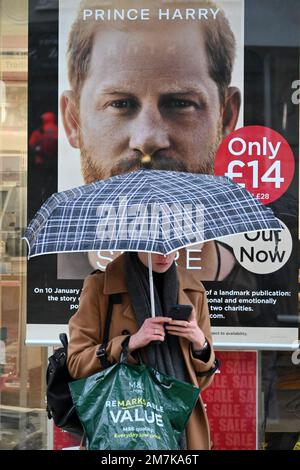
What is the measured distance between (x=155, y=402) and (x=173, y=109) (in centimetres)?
261

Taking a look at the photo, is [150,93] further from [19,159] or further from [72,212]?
[72,212]

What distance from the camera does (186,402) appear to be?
275 cm

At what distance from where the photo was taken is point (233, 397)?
15.3 feet

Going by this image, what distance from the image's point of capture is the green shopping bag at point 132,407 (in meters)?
2.65

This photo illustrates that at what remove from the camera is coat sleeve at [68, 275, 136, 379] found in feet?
9.21

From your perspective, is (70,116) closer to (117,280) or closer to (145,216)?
(117,280)

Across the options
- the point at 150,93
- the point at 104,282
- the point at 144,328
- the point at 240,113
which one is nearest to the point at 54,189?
the point at 150,93

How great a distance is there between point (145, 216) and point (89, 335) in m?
0.74

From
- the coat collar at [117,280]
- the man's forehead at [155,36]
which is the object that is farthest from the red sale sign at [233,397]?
the man's forehead at [155,36]

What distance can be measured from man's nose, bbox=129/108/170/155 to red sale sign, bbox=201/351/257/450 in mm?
1665

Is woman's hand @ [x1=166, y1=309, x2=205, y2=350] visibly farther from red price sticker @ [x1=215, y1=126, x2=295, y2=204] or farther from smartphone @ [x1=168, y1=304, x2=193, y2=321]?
red price sticker @ [x1=215, y1=126, x2=295, y2=204]

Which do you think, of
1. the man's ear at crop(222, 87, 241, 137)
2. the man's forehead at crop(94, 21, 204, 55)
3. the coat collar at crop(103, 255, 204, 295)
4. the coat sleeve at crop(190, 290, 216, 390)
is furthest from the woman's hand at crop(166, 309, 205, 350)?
the man's forehead at crop(94, 21, 204, 55)

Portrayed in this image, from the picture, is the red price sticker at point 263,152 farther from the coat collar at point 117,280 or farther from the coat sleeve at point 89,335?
the coat sleeve at point 89,335

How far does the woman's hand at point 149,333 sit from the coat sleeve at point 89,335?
7 centimetres
